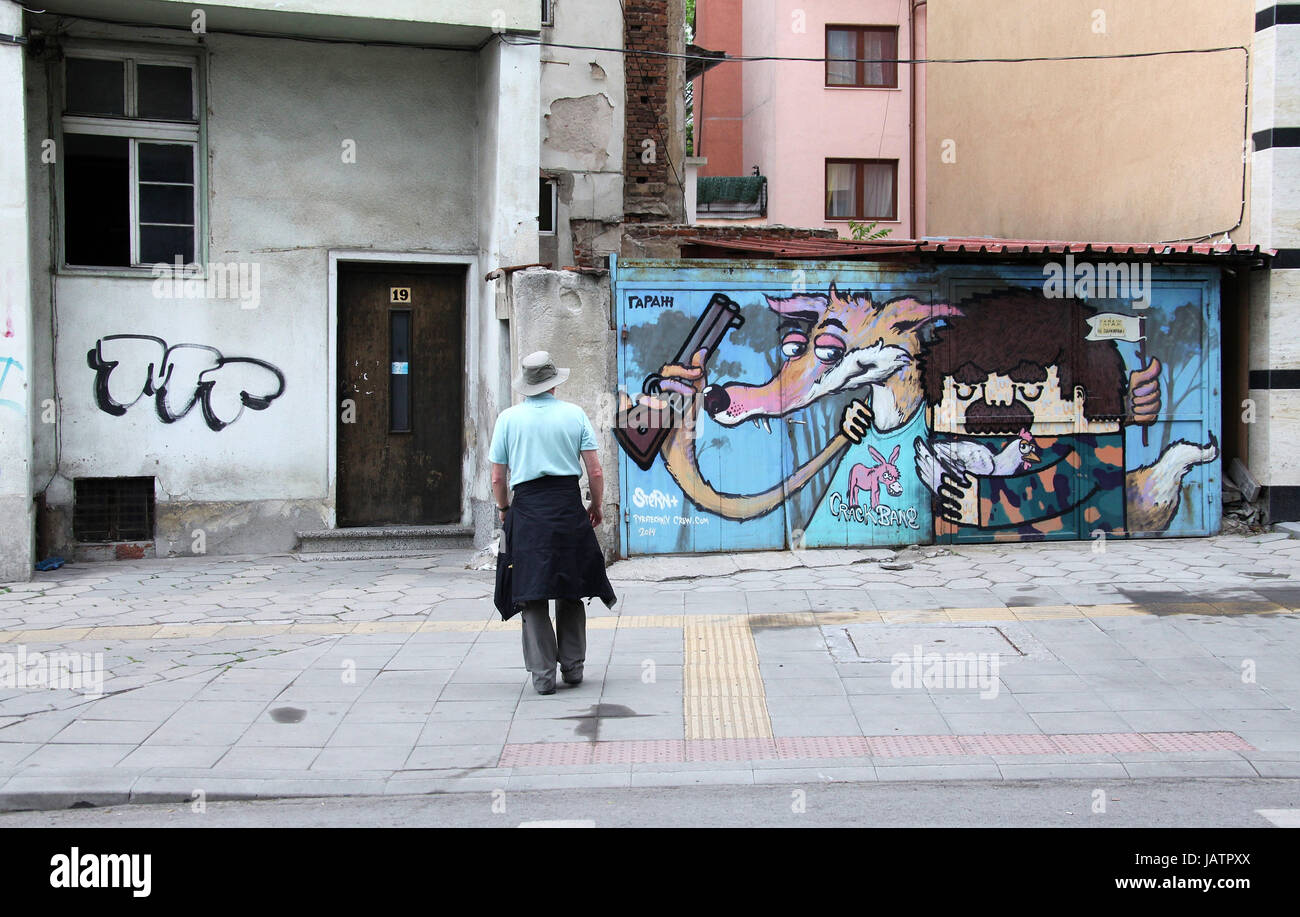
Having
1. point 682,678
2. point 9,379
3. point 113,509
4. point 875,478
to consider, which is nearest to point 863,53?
point 875,478

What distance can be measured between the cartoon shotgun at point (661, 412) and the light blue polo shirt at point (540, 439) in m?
3.29

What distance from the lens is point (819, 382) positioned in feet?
33.6

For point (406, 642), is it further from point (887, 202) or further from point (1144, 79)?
point (887, 202)

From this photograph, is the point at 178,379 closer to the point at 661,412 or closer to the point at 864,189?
the point at 661,412

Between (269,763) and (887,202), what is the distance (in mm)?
23773

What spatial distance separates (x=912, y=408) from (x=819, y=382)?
0.88 metres

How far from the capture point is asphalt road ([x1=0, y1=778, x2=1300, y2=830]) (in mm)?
4949

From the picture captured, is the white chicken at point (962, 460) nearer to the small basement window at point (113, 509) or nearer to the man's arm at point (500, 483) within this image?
the man's arm at point (500, 483)

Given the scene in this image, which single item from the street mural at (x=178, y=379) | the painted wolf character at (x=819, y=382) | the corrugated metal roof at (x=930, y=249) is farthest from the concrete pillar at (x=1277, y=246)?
the street mural at (x=178, y=379)

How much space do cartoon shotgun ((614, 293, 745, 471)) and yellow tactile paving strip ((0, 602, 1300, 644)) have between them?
6.49 ft

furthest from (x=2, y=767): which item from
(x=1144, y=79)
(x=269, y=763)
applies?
(x=1144, y=79)

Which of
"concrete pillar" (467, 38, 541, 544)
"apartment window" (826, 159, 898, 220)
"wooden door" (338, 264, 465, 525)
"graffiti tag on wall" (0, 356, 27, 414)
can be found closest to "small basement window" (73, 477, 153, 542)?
"graffiti tag on wall" (0, 356, 27, 414)

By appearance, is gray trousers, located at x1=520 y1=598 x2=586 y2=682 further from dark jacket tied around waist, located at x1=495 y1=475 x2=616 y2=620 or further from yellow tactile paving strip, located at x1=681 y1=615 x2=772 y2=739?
yellow tactile paving strip, located at x1=681 y1=615 x2=772 y2=739

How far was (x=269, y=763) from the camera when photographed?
569 cm
